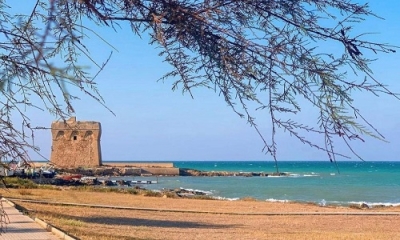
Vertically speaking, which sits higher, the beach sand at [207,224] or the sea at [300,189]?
the sea at [300,189]

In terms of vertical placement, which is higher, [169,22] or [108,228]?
[169,22]

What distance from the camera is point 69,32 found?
7.94ft

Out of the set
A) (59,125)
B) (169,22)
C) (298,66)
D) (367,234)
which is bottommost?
(367,234)

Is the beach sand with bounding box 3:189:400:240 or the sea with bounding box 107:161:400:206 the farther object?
the sea with bounding box 107:161:400:206

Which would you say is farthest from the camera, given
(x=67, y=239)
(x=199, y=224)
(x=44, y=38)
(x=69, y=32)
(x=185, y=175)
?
(x=185, y=175)

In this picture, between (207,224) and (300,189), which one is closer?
(207,224)

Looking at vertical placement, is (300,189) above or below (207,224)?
above

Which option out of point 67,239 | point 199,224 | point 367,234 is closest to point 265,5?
point 67,239

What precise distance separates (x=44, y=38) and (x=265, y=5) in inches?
36.6

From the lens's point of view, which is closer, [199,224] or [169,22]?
[169,22]

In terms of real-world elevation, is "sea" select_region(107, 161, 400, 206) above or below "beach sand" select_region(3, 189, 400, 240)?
above

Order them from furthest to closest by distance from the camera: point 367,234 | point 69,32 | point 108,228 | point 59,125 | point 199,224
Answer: point 199,224 → point 367,234 → point 108,228 → point 59,125 → point 69,32

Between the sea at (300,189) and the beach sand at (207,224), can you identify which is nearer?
the beach sand at (207,224)

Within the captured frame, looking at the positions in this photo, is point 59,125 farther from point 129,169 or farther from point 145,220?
point 129,169
